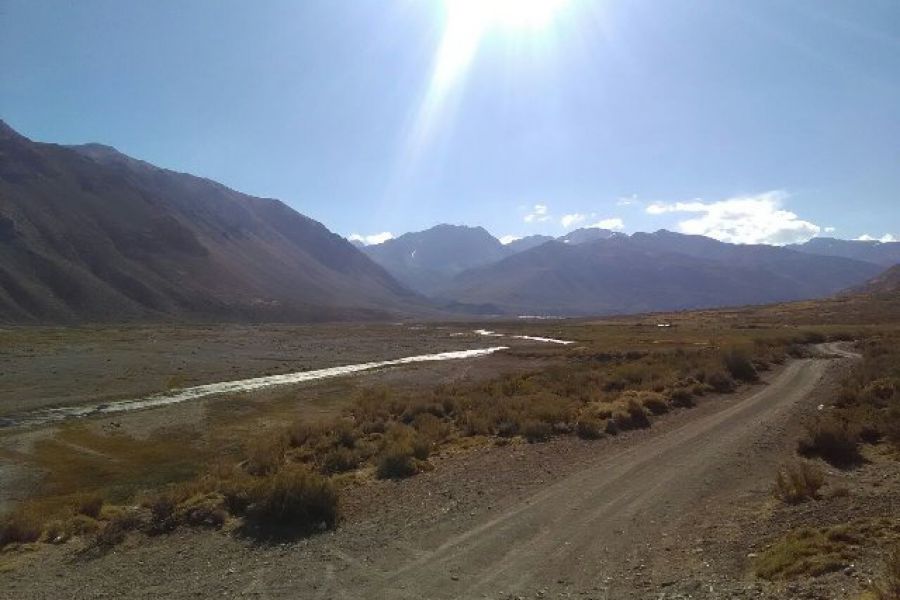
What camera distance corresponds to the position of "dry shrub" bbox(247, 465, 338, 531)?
15.6 m

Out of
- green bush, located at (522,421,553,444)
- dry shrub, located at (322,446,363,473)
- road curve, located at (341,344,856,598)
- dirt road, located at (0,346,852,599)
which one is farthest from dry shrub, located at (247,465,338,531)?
green bush, located at (522,421,553,444)

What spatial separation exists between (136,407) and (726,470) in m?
35.5

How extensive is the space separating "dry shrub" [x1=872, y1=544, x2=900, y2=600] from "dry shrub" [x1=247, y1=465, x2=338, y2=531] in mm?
10984

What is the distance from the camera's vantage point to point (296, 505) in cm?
1580

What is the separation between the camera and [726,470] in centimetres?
1805

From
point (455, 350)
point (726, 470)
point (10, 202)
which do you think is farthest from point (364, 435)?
point (10, 202)

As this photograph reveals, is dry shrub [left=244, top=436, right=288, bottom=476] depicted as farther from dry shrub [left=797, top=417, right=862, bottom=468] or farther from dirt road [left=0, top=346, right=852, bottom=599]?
dry shrub [left=797, top=417, right=862, bottom=468]

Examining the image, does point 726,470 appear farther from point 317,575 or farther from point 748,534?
point 317,575

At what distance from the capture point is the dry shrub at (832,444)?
18109 mm

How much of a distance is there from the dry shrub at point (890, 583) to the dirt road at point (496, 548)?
175cm

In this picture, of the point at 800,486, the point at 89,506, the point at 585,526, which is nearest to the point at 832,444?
the point at 800,486

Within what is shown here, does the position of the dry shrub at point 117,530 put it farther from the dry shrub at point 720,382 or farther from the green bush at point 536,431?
the dry shrub at point 720,382

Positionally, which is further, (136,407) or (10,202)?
(10,202)

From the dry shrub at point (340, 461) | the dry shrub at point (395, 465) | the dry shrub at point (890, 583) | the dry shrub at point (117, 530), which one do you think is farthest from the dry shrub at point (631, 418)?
the dry shrub at point (117, 530)
